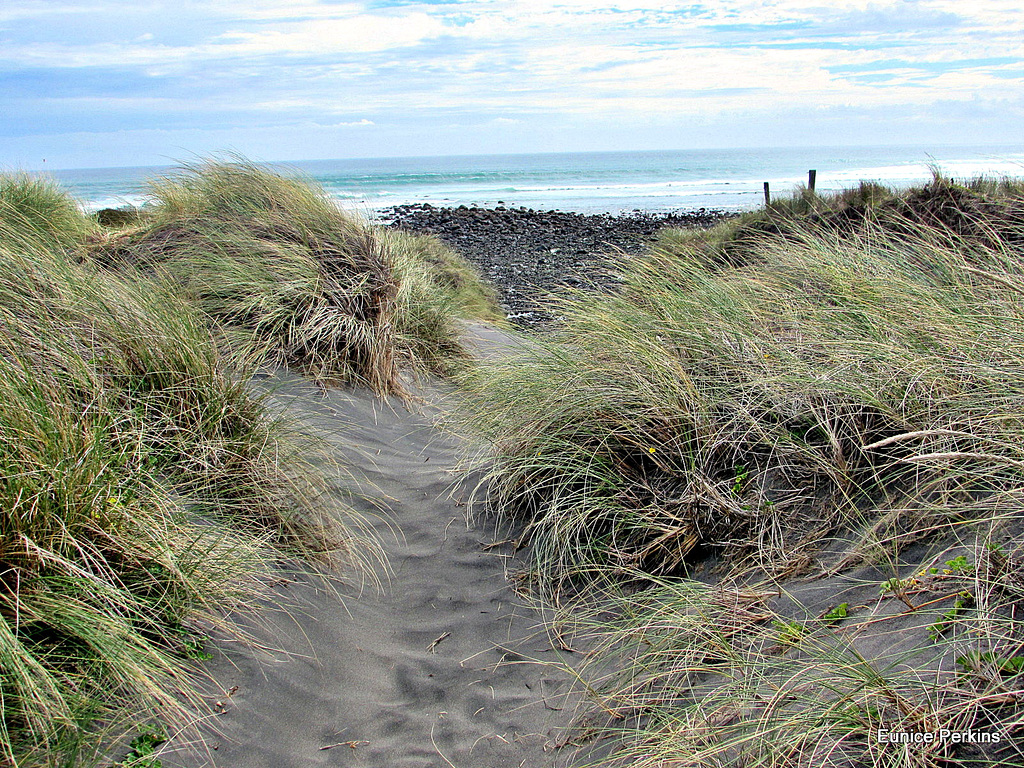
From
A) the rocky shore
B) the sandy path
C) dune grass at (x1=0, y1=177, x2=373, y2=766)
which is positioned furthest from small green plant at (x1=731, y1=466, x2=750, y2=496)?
the rocky shore

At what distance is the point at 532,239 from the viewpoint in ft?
71.8

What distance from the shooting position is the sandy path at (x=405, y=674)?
255 centimetres

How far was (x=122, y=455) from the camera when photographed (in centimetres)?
264

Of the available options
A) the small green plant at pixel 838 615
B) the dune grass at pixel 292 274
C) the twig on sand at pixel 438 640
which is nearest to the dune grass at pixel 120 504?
the twig on sand at pixel 438 640

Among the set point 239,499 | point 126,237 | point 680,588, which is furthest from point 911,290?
point 126,237

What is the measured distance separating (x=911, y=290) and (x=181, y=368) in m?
4.08

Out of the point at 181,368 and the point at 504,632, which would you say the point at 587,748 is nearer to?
the point at 504,632

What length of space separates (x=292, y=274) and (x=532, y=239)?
16.6 metres

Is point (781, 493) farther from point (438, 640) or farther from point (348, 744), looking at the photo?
point (348, 744)

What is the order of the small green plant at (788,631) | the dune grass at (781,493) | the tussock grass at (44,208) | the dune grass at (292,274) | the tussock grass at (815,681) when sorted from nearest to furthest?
the tussock grass at (815,681) → the dune grass at (781,493) → the small green plant at (788,631) → the dune grass at (292,274) → the tussock grass at (44,208)

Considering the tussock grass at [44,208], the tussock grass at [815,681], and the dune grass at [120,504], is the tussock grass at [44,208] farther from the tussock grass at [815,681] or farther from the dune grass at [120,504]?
the tussock grass at [815,681]

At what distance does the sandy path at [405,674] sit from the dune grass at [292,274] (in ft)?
6.14

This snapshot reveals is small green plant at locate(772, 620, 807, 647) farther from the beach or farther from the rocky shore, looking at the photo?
the rocky shore

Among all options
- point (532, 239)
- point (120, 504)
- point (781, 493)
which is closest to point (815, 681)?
point (781, 493)
